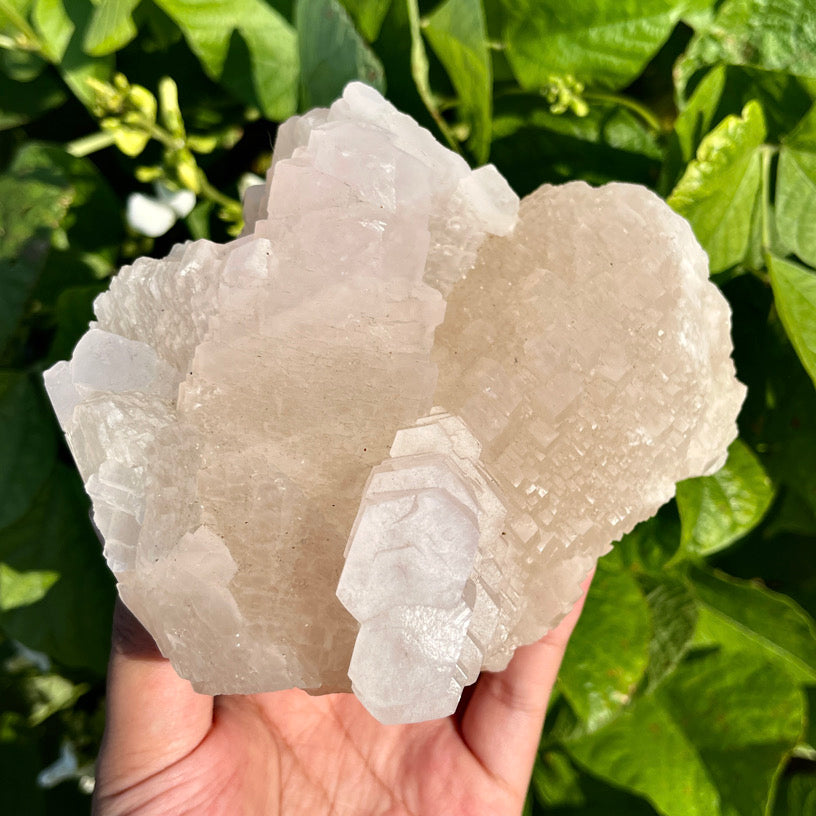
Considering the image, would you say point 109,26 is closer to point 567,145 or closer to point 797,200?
point 567,145

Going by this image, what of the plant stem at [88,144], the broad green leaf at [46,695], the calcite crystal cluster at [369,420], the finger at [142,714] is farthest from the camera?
the broad green leaf at [46,695]

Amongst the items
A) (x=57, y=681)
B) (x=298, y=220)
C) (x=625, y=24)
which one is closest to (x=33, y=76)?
(x=298, y=220)

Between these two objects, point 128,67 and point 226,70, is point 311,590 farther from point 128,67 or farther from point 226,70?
point 128,67

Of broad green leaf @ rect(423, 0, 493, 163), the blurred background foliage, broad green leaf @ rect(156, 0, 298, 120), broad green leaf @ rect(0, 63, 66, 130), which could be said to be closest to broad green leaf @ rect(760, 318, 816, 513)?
the blurred background foliage

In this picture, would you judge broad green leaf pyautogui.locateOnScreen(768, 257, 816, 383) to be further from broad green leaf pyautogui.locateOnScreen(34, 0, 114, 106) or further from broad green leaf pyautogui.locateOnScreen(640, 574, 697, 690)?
broad green leaf pyautogui.locateOnScreen(34, 0, 114, 106)

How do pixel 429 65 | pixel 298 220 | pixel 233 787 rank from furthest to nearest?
pixel 429 65, pixel 233 787, pixel 298 220

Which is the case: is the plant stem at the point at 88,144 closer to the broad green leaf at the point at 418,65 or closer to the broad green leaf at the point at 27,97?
the broad green leaf at the point at 27,97

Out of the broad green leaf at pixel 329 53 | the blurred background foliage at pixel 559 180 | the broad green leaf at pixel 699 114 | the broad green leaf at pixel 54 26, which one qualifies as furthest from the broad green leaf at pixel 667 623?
the broad green leaf at pixel 54 26
